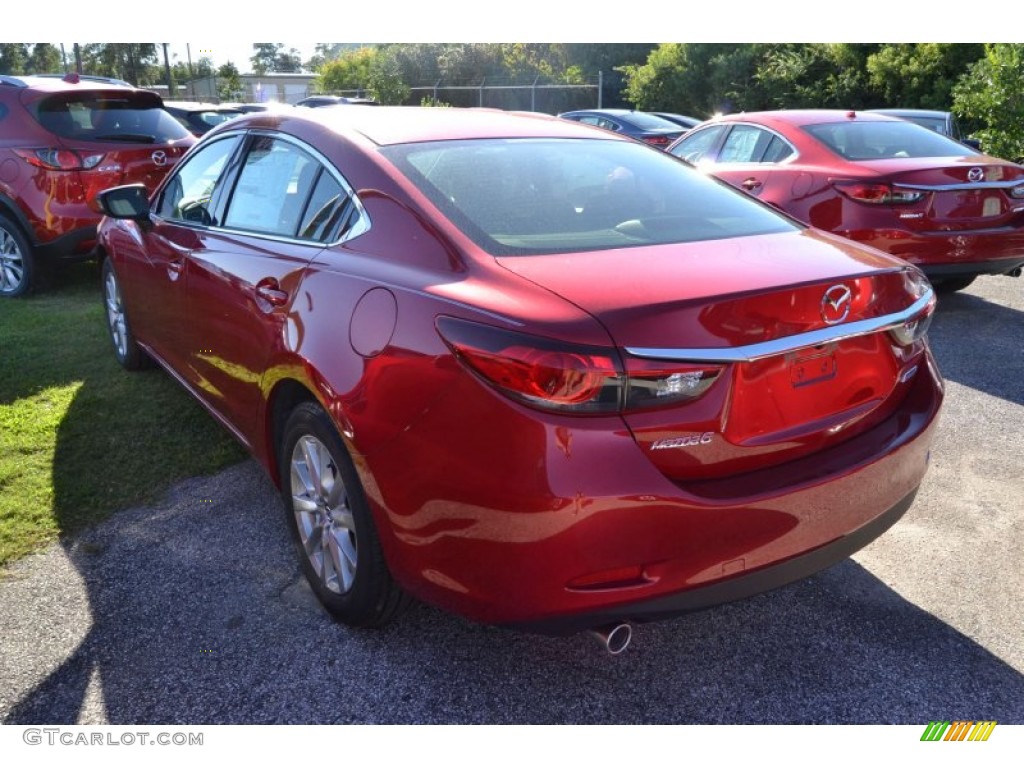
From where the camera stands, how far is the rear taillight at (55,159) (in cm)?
695

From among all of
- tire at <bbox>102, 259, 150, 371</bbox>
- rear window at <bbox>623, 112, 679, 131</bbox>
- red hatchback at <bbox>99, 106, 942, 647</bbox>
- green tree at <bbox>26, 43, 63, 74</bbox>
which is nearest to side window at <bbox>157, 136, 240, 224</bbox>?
red hatchback at <bbox>99, 106, 942, 647</bbox>

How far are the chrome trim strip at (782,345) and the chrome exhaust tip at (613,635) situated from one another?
Answer: 26.6 inches

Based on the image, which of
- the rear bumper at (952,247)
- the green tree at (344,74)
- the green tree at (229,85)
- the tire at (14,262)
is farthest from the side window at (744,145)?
the green tree at (344,74)

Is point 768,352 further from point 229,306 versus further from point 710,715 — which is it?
point 229,306

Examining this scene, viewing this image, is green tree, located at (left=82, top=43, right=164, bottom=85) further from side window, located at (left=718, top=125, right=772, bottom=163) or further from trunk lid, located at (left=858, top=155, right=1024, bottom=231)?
trunk lid, located at (left=858, top=155, right=1024, bottom=231)

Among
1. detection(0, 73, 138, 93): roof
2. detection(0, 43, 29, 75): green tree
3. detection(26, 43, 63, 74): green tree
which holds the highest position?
detection(26, 43, 63, 74): green tree

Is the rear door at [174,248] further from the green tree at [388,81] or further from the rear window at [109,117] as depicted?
the green tree at [388,81]

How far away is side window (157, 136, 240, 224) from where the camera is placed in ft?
12.2

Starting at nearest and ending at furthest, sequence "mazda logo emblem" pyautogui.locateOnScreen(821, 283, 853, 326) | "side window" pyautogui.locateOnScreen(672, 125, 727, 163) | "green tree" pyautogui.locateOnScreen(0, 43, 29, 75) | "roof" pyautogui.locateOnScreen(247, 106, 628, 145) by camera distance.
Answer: "mazda logo emblem" pyautogui.locateOnScreen(821, 283, 853, 326)
"roof" pyautogui.locateOnScreen(247, 106, 628, 145)
"side window" pyautogui.locateOnScreen(672, 125, 727, 163)
"green tree" pyautogui.locateOnScreen(0, 43, 29, 75)

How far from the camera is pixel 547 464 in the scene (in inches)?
78.1

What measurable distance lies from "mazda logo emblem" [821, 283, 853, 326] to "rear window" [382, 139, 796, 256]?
460 millimetres

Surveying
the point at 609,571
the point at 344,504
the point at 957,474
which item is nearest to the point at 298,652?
the point at 344,504
